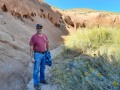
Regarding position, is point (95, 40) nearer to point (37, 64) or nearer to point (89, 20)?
point (37, 64)

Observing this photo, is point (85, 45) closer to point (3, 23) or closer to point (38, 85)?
point (3, 23)

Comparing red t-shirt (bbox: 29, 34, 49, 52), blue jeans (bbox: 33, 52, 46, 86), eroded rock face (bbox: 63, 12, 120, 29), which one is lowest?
blue jeans (bbox: 33, 52, 46, 86)

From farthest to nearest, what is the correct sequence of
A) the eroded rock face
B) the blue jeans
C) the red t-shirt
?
the eroded rock face, the red t-shirt, the blue jeans

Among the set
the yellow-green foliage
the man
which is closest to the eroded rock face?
the yellow-green foliage

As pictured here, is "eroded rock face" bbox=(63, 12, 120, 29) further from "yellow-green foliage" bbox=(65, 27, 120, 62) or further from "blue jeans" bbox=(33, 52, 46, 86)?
"blue jeans" bbox=(33, 52, 46, 86)

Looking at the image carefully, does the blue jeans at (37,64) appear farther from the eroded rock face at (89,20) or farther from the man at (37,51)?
the eroded rock face at (89,20)

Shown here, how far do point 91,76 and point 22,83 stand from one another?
3766 millimetres

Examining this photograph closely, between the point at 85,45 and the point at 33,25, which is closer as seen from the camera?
the point at 85,45

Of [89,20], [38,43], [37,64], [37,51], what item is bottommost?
[37,64]

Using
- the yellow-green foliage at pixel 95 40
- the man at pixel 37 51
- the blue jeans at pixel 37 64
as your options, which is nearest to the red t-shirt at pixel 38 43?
the man at pixel 37 51

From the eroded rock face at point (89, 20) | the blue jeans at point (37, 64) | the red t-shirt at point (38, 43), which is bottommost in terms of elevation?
the blue jeans at point (37, 64)

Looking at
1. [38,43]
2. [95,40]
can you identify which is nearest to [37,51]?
[38,43]

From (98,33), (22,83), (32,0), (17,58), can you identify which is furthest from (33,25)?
(22,83)

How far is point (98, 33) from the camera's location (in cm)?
1482
